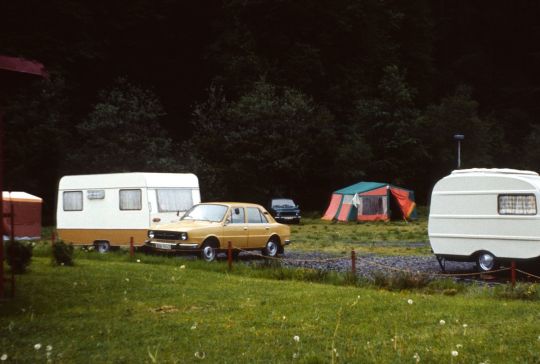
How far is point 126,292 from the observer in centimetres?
1104

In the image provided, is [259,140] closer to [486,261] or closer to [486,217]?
[486,217]

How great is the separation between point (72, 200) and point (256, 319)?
14652 mm

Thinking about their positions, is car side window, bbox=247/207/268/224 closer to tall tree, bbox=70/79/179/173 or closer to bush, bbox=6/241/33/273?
bush, bbox=6/241/33/273

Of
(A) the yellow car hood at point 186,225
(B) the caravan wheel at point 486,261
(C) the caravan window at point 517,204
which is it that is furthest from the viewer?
(A) the yellow car hood at point 186,225

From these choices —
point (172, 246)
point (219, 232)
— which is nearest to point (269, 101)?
point (219, 232)

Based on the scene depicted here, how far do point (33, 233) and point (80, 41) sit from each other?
60.6 feet

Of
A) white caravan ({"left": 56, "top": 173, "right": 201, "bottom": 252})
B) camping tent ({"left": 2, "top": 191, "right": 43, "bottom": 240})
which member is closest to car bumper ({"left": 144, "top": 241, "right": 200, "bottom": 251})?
white caravan ({"left": 56, "top": 173, "right": 201, "bottom": 252})

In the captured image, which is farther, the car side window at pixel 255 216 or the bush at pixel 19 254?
the car side window at pixel 255 216

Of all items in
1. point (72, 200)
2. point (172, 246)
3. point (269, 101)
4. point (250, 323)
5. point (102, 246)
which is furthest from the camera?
point (269, 101)

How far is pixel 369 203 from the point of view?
38531mm

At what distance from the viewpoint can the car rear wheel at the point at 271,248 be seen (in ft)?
64.6

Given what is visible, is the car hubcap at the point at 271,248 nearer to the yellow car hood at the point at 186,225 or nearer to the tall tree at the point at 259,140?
the yellow car hood at the point at 186,225

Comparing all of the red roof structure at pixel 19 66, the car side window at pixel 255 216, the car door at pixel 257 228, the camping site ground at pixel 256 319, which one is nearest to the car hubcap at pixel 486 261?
the camping site ground at pixel 256 319

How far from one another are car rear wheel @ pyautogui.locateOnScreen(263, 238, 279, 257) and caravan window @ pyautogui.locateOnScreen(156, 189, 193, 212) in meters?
3.04
